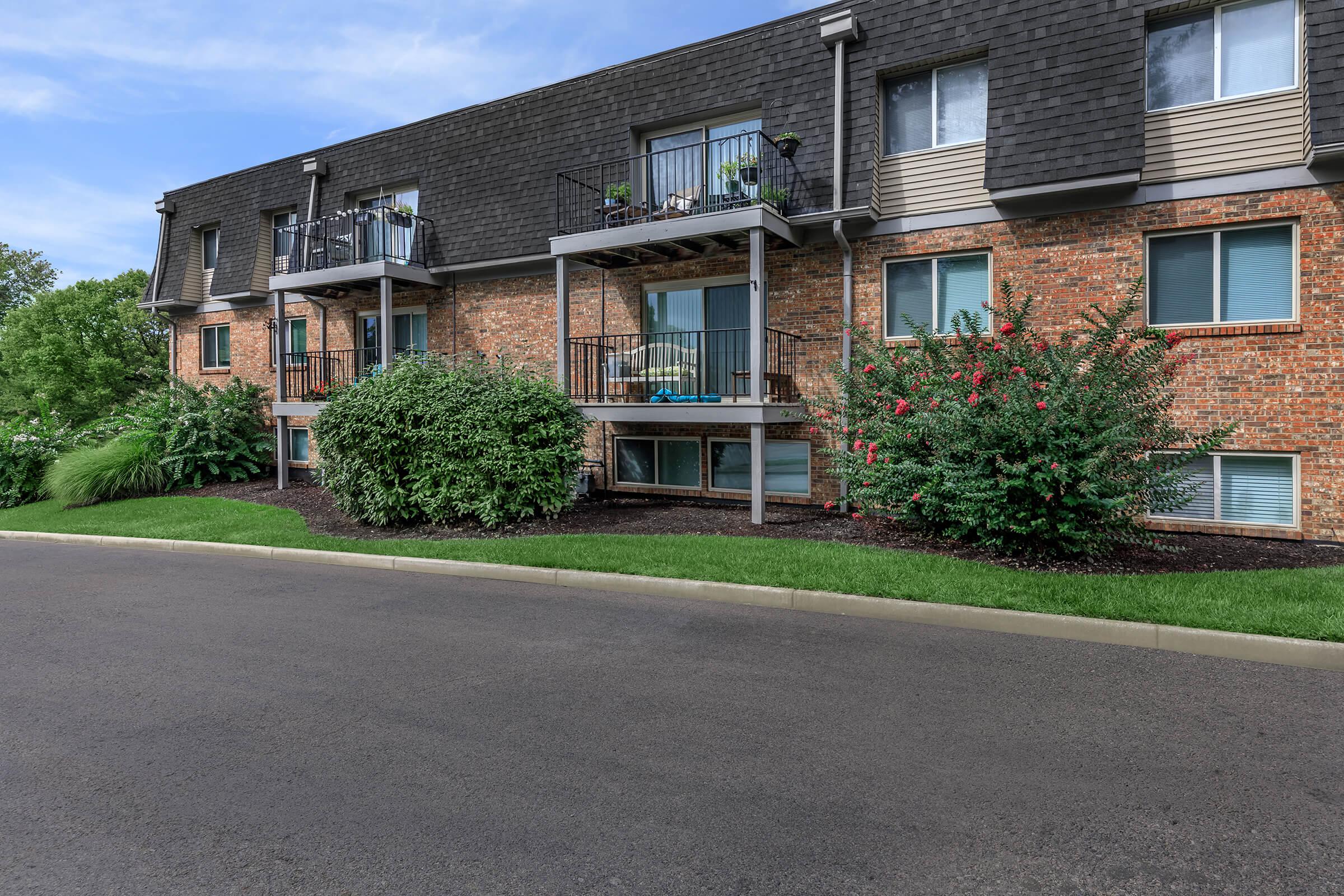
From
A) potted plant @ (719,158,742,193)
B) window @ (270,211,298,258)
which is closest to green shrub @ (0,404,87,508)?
window @ (270,211,298,258)

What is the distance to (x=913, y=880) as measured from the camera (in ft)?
9.42

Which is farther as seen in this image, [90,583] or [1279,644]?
[90,583]

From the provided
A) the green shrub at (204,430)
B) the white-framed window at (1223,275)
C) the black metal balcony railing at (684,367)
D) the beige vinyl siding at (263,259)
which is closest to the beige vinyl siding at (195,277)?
the beige vinyl siding at (263,259)

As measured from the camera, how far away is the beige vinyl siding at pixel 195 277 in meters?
20.3

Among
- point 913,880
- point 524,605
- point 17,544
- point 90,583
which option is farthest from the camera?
point 17,544

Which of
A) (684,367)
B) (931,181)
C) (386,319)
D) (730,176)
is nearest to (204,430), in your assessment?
(386,319)

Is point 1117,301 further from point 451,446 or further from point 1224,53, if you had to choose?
point 451,446

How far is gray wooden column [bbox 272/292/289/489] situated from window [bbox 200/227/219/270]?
4667 millimetres

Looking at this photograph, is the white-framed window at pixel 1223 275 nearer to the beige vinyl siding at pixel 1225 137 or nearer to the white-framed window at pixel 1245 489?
the beige vinyl siding at pixel 1225 137

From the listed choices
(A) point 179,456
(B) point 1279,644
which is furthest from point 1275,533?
(A) point 179,456

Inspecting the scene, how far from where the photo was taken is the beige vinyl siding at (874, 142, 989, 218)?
11406 mm

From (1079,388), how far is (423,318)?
13013 mm

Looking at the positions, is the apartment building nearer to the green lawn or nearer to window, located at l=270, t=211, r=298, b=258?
window, located at l=270, t=211, r=298, b=258

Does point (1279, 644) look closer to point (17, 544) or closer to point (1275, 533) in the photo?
point (1275, 533)
